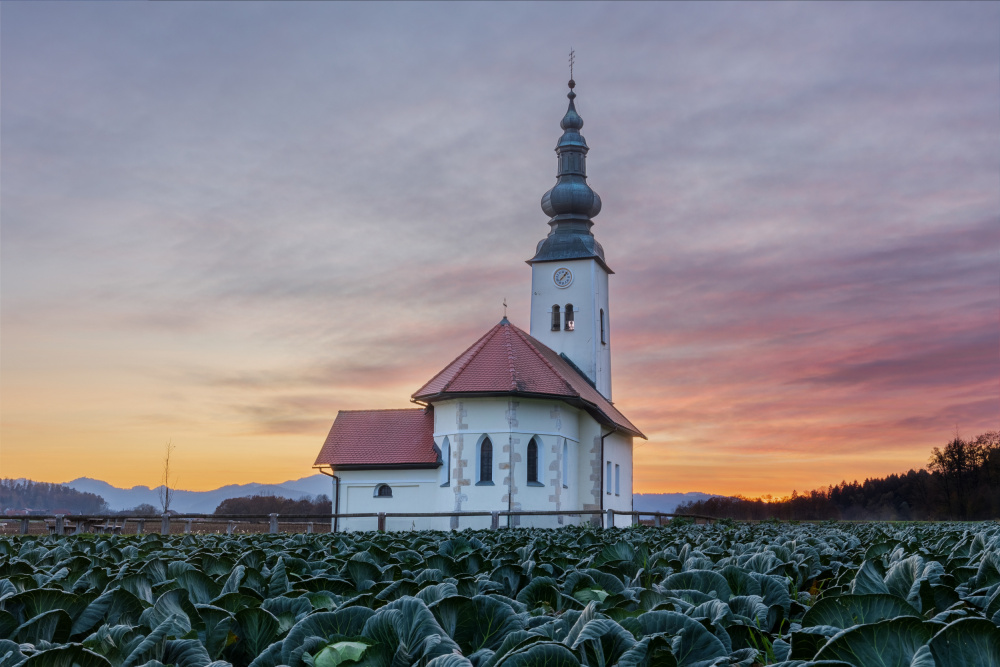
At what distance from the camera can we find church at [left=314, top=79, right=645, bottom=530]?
3450 centimetres

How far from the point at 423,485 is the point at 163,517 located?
15.8 meters

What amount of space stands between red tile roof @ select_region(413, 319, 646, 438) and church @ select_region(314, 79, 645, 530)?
5cm

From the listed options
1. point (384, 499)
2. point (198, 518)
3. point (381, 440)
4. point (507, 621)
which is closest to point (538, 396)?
point (381, 440)

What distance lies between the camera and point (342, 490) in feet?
126

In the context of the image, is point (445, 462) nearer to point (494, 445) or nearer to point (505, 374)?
point (494, 445)

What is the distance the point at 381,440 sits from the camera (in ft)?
127

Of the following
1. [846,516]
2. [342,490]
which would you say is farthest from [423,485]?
[846,516]

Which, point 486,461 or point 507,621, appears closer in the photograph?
point 507,621

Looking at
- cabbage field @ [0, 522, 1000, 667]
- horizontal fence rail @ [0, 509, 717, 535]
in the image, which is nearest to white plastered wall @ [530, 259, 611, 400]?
horizontal fence rail @ [0, 509, 717, 535]

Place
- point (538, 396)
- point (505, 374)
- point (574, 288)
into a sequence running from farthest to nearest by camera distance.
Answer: point (574, 288) < point (505, 374) < point (538, 396)

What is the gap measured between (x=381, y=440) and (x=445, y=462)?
394cm

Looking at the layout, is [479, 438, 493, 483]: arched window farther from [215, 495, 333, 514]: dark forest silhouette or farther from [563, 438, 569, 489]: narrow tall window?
[215, 495, 333, 514]: dark forest silhouette

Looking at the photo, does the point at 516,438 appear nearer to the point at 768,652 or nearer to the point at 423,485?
the point at 423,485

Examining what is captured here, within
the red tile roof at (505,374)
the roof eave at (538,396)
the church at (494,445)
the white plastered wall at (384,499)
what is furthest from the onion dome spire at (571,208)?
the white plastered wall at (384,499)
